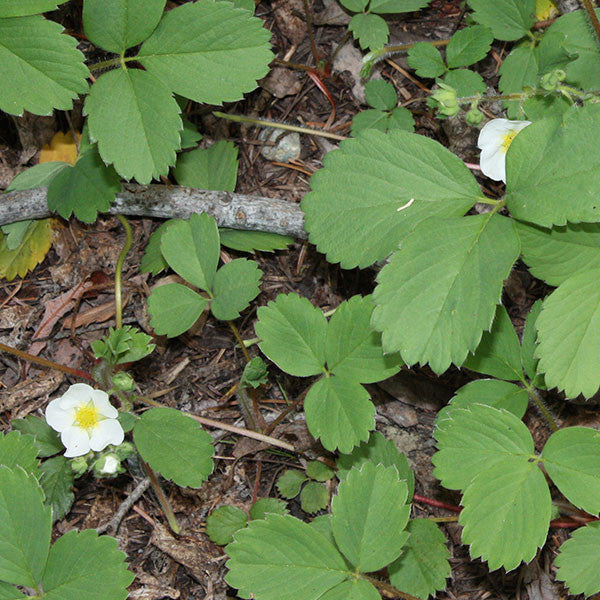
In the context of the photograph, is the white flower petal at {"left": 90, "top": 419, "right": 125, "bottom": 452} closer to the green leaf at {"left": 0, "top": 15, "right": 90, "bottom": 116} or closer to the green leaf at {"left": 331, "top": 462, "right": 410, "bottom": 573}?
the green leaf at {"left": 331, "top": 462, "right": 410, "bottom": 573}

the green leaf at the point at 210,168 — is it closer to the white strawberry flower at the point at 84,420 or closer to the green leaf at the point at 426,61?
the green leaf at the point at 426,61

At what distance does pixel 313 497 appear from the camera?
8.69 feet

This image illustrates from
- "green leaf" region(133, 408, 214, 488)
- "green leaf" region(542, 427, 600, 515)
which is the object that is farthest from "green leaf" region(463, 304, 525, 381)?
"green leaf" region(133, 408, 214, 488)

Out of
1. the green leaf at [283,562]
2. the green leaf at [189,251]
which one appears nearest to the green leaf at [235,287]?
the green leaf at [189,251]

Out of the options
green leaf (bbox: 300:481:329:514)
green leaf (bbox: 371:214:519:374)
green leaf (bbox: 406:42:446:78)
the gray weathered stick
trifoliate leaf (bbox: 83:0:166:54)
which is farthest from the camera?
green leaf (bbox: 406:42:446:78)

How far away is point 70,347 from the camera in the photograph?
285 centimetres

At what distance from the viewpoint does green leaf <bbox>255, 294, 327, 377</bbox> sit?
2455mm

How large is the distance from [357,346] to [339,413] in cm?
25

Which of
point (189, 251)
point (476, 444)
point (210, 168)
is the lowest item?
point (476, 444)

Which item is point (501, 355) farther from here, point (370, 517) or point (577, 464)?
point (370, 517)

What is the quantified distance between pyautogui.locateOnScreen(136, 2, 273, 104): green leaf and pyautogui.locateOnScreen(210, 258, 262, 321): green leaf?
24.6 inches

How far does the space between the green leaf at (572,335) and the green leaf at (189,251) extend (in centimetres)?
124

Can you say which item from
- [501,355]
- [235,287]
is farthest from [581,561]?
[235,287]

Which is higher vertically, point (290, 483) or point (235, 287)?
point (235, 287)
